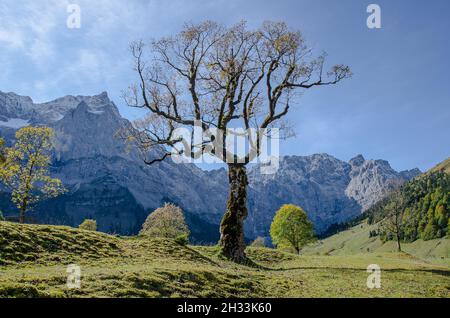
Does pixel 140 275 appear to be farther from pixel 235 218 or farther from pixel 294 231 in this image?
pixel 294 231

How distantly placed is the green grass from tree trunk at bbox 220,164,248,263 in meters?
1.92

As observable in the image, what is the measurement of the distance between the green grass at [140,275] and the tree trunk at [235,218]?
6.29ft

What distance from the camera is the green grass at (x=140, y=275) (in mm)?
17609

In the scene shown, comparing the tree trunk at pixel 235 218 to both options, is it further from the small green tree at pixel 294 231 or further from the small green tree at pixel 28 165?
the small green tree at pixel 294 231

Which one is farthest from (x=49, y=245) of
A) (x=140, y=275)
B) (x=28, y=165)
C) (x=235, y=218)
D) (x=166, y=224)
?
(x=166, y=224)

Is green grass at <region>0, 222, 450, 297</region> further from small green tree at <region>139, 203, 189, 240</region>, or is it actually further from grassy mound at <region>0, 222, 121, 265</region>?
small green tree at <region>139, 203, 189, 240</region>

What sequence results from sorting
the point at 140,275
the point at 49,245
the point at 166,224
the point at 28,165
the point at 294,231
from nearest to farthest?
the point at 140,275 < the point at 49,245 < the point at 28,165 < the point at 294,231 < the point at 166,224

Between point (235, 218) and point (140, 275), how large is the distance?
1975 centimetres

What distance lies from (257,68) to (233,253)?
19009 millimetres

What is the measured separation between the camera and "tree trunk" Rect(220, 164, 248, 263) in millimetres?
38812

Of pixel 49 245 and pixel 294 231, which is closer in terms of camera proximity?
pixel 49 245

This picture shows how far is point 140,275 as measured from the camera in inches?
800

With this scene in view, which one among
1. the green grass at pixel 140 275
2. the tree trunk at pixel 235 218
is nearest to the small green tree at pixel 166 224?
the tree trunk at pixel 235 218
